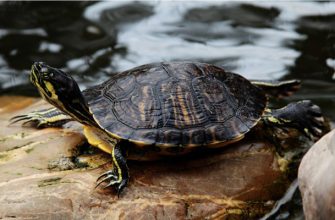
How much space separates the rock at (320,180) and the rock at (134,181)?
54 cm

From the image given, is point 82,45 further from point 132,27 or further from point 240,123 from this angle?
point 240,123

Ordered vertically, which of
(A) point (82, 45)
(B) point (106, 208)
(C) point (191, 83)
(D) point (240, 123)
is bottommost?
(A) point (82, 45)

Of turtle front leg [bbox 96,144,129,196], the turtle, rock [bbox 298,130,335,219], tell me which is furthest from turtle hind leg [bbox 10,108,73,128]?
rock [bbox 298,130,335,219]

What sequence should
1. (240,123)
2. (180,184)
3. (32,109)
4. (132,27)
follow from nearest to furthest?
1. (180,184)
2. (240,123)
3. (32,109)
4. (132,27)

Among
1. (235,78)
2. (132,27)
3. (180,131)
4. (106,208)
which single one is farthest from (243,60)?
(106,208)

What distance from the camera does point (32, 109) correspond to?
14.4ft

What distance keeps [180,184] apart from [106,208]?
0.49m

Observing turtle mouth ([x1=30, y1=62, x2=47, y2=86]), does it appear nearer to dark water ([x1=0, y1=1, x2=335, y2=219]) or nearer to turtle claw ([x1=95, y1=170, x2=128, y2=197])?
turtle claw ([x1=95, y1=170, x2=128, y2=197])

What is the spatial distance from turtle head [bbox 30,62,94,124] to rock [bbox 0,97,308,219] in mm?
323

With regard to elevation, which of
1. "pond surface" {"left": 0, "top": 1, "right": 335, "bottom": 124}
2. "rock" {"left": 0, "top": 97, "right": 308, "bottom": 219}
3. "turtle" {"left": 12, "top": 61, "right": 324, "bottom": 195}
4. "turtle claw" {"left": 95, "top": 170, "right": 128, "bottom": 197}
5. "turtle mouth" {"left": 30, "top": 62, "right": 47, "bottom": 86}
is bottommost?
"pond surface" {"left": 0, "top": 1, "right": 335, "bottom": 124}

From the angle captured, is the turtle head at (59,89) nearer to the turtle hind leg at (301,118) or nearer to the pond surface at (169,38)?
the turtle hind leg at (301,118)

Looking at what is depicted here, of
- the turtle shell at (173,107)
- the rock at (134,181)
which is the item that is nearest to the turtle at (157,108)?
the turtle shell at (173,107)

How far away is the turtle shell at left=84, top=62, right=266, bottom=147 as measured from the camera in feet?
10.8

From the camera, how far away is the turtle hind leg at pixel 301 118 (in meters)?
3.76
